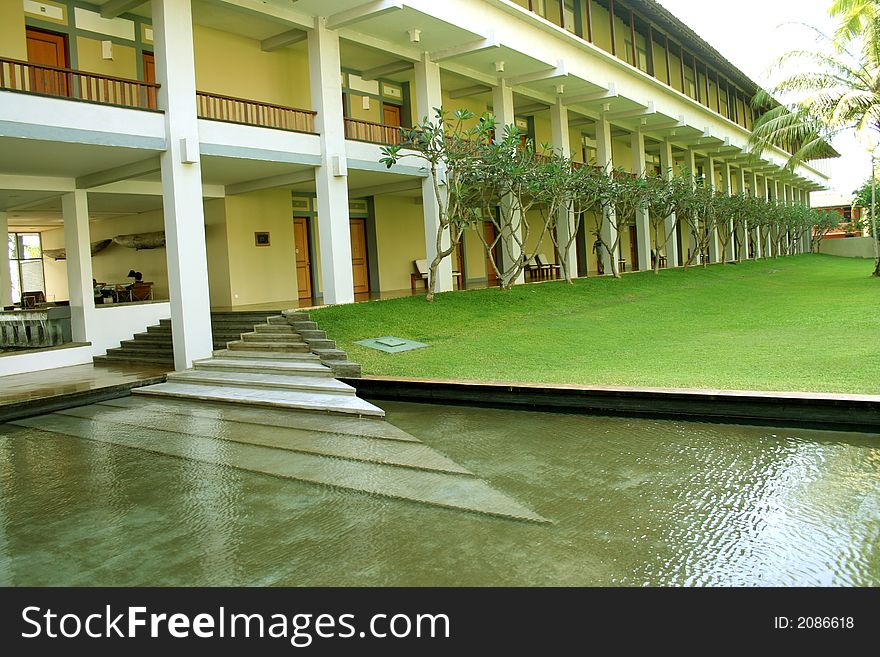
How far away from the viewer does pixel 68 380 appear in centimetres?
1151

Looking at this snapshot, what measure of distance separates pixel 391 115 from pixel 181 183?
9.38 meters

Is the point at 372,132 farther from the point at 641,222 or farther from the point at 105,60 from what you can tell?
the point at 641,222

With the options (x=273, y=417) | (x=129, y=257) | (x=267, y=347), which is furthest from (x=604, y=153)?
(x=273, y=417)

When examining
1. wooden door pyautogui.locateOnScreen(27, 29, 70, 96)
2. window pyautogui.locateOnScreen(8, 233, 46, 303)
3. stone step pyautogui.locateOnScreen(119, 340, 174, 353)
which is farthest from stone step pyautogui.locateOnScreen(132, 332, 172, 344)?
window pyautogui.locateOnScreen(8, 233, 46, 303)

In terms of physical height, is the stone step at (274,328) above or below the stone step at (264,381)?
above

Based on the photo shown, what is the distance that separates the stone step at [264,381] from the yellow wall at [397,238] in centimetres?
1006

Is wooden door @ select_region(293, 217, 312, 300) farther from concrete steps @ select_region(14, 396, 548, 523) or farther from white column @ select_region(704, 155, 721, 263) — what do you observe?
white column @ select_region(704, 155, 721, 263)

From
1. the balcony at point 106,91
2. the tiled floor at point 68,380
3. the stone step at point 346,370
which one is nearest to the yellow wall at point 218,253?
the balcony at point 106,91

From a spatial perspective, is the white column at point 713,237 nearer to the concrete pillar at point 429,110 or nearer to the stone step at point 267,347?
the concrete pillar at point 429,110

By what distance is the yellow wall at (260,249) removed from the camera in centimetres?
1705

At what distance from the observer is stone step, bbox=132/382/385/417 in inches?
336

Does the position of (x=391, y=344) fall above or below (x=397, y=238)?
A: below
